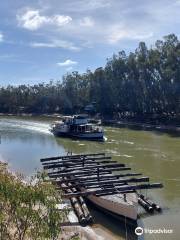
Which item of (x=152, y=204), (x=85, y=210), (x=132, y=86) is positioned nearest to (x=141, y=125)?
(x=132, y=86)

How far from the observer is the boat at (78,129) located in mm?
78875

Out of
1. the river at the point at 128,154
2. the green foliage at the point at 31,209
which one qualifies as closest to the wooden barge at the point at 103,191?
the river at the point at 128,154

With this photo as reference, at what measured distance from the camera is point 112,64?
12381 centimetres

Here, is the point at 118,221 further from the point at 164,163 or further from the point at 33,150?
the point at 33,150

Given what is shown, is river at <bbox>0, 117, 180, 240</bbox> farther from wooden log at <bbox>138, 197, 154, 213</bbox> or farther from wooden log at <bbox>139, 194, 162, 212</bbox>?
wooden log at <bbox>138, 197, 154, 213</bbox>

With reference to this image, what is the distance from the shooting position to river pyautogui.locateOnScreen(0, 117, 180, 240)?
30.9 metres

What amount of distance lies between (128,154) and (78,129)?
21.4 metres

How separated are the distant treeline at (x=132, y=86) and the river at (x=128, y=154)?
1363 centimetres

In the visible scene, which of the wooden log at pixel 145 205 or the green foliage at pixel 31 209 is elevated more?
the green foliage at pixel 31 209

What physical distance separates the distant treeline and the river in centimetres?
1363

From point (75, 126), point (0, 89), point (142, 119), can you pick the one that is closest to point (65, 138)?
point (75, 126)

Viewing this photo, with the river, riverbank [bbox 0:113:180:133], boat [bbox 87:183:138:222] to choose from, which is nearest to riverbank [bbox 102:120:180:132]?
riverbank [bbox 0:113:180:133]

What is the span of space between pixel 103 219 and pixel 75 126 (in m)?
52.0

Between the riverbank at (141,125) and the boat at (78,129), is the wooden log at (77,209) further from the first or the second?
the riverbank at (141,125)
